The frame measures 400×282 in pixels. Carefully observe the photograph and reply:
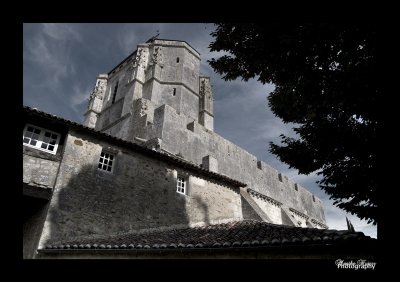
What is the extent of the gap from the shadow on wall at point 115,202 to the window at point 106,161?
10.6 inches

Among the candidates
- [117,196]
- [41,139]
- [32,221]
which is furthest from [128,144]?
[32,221]

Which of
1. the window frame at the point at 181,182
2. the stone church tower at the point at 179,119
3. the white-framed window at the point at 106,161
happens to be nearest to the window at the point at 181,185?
the window frame at the point at 181,182

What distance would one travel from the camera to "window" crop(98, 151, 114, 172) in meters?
11.6

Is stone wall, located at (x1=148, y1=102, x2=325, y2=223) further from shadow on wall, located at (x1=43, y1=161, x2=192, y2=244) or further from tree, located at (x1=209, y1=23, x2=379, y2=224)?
tree, located at (x1=209, y1=23, x2=379, y2=224)

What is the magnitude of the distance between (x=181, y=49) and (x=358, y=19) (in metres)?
34.3

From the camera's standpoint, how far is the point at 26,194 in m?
9.36

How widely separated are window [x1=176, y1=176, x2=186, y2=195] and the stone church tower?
Answer: 16.8 ft

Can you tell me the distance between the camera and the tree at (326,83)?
4973 mm

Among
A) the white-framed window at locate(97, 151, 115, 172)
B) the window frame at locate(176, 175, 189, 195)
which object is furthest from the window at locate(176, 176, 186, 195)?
the white-framed window at locate(97, 151, 115, 172)

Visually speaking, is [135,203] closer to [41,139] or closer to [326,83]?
[41,139]

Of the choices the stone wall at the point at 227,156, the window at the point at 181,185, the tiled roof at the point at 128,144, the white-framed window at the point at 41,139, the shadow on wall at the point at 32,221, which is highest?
the stone wall at the point at 227,156

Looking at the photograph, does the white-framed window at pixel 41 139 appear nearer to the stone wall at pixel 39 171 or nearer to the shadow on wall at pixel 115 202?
the stone wall at pixel 39 171

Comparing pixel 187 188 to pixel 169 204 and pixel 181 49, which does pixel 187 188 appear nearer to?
pixel 169 204

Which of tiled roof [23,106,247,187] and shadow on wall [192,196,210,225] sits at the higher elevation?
tiled roof [23,106,247,187]
